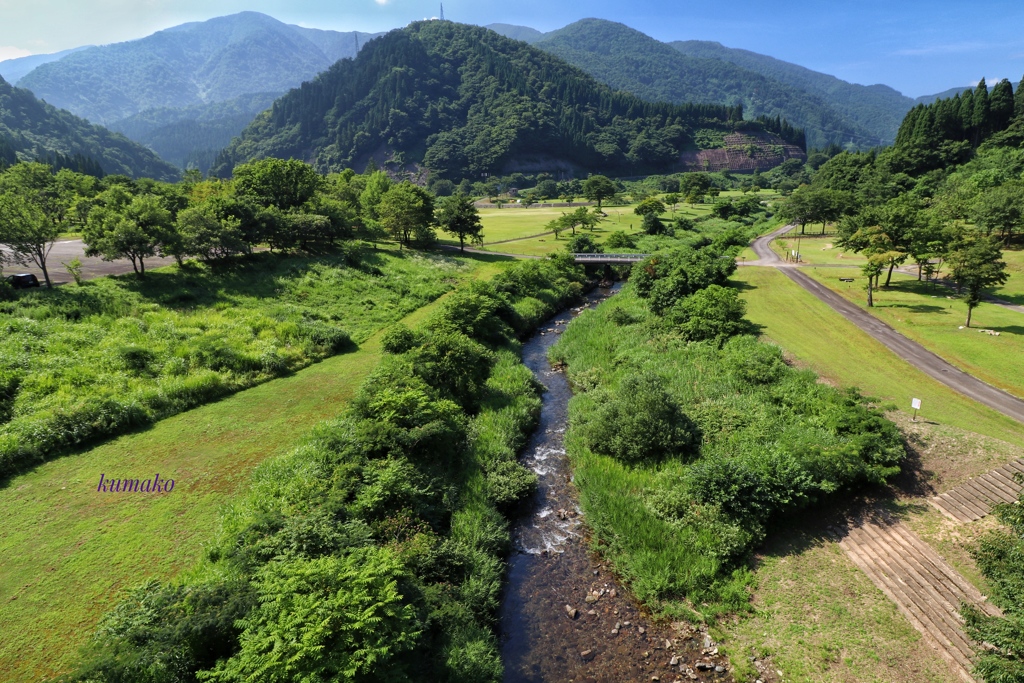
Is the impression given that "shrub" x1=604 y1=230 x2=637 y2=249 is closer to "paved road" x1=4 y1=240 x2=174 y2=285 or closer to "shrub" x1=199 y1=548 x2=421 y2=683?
"paved road" x1=4 y1=240 x2=174 y2=285

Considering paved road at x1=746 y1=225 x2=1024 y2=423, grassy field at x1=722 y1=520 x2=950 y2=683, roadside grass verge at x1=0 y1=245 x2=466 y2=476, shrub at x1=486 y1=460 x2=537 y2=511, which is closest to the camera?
grassy field at x1=722 y1=520 x2=950 y2=683

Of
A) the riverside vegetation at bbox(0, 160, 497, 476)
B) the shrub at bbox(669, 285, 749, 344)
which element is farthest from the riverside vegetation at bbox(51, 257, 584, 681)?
the shrub at bbox(669, 285, 749, 344)

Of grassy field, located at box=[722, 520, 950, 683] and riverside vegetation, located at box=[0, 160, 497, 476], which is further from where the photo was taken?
riverside vegetation, located at box=[0, 160, 497, 476]

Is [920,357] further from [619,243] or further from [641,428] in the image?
[619,243]

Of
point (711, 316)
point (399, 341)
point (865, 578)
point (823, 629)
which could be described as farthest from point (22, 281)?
point (865, 578)

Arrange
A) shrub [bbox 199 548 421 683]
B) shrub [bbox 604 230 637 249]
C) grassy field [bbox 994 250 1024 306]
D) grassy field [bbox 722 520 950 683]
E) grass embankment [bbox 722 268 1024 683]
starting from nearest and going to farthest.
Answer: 1. shrub [bbox 199 548 421 683]
2. grassy field [bbox 722 520 950 683]
3. grass embankment [bbox 722 268 1024 683]
4. grassy field [bbox 994 250 1024 306]
5. shrub [bbox 604 230 637 249]

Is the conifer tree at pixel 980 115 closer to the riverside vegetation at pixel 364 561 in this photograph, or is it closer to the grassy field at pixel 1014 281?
the grassy field at pixel 1014 281
